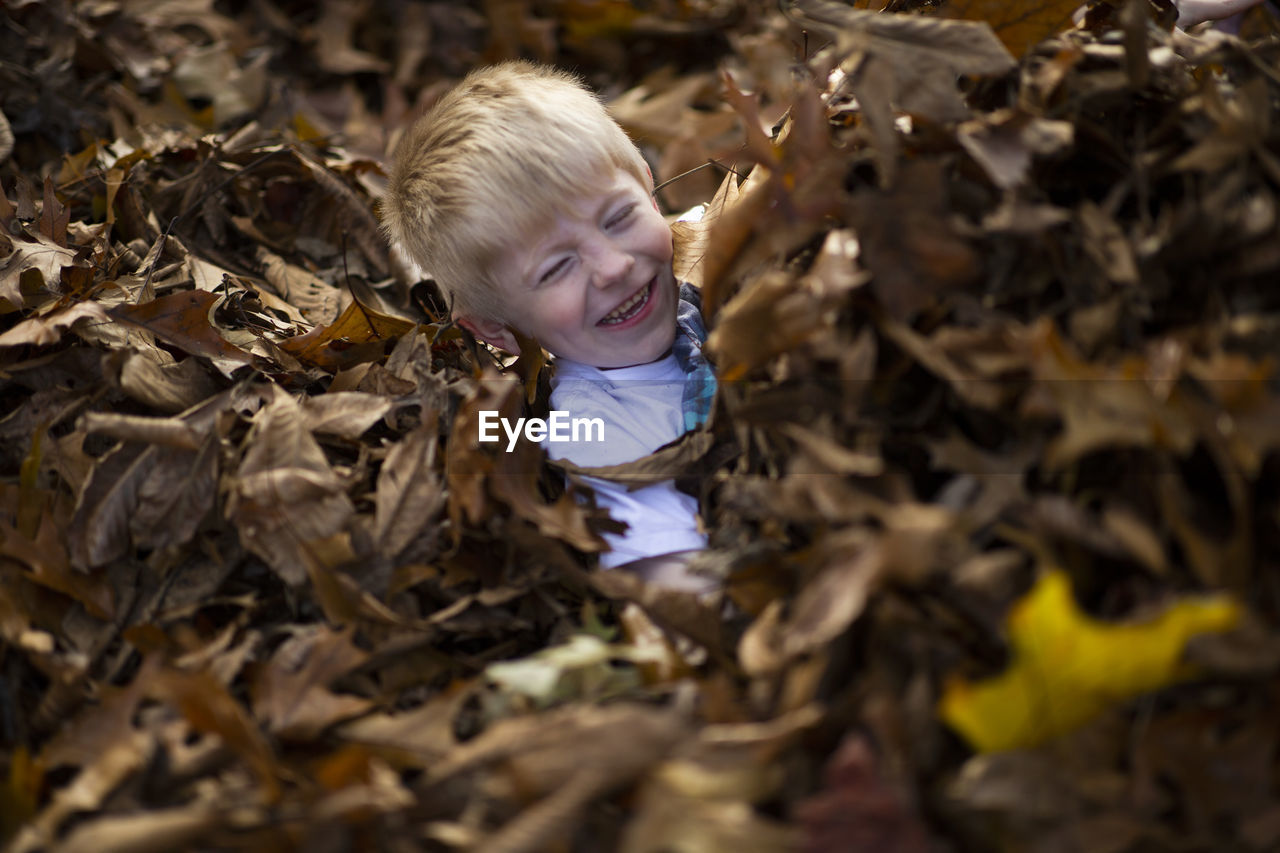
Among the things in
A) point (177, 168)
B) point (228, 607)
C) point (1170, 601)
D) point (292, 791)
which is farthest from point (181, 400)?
point (1170, 601)

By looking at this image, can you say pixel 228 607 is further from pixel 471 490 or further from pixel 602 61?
pixel 602 61

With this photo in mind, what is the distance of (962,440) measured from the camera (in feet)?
3.13

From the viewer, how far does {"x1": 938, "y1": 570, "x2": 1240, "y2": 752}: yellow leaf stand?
0.80 meters

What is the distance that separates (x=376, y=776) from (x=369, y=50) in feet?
9.02

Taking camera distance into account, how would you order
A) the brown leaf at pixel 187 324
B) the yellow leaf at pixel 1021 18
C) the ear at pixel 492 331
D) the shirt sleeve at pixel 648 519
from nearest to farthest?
the yellow leaf at pixel 1021 18
the shirt sleeve at pixel 648 519
the brown leaf at pixel 187 324
the ear at pixel 492 331

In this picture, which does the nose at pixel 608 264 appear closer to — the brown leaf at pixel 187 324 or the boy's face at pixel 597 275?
the boy's face at pixel 597 275

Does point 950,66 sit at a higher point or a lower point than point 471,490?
higher

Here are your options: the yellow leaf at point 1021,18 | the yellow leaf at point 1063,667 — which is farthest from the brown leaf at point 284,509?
the yellow leaf at point 1021,18

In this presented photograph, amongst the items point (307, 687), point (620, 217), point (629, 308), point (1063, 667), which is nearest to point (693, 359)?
point (629, 308)

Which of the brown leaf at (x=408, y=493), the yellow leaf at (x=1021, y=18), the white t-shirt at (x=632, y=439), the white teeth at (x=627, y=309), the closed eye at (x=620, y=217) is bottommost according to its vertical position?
the white t-shirt at (x=632, y=439)

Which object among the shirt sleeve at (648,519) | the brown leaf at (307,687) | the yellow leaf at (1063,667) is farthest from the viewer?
the shirt sleeve at (648,519)

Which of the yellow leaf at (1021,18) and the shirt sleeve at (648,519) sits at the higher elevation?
the yellow leaf at (1021,18)

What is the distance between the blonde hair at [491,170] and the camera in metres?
1.57

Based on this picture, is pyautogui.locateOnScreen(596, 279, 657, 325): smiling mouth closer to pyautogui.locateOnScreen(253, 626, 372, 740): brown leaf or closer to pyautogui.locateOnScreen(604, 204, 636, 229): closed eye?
pyautogui.locateOnScreen(604, 204, 636, 229): closed eye
